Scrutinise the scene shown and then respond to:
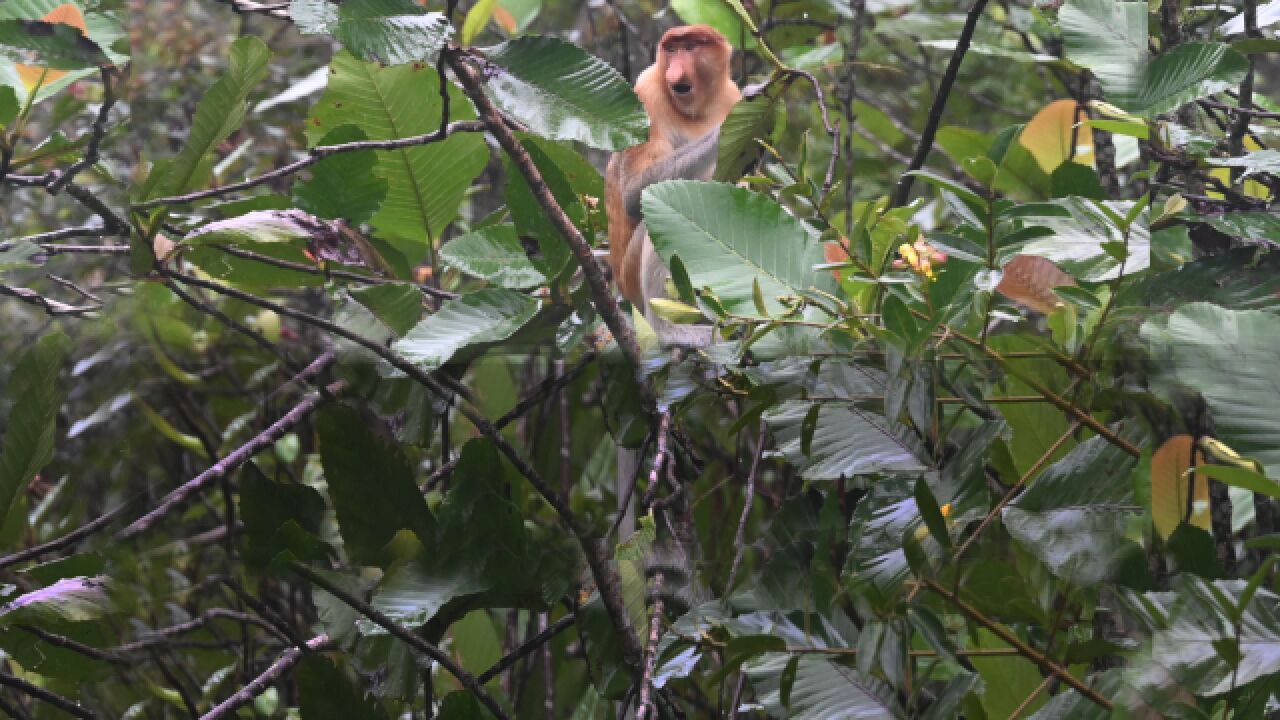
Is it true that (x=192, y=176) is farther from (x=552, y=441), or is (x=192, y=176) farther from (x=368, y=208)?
(x=552, y=441)

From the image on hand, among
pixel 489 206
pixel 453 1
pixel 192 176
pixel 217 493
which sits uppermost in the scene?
pixel 453 1

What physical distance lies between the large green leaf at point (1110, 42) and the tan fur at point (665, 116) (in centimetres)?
32

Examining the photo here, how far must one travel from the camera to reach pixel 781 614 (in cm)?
57

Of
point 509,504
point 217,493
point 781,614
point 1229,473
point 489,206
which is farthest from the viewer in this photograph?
point 489,206

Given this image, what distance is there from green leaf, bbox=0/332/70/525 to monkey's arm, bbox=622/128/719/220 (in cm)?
43

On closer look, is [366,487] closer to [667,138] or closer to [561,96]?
[561,96]

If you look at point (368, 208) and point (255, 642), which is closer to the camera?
point (368, 208)

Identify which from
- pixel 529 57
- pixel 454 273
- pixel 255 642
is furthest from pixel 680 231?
pixel 255 642

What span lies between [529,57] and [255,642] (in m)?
0.52

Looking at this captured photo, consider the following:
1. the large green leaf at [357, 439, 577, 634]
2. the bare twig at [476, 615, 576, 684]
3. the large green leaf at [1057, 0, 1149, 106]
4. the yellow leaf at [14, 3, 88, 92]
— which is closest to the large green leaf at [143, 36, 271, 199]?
the yellow leaf at [14, 3, 88, 92]

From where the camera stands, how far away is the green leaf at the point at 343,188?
0.74m

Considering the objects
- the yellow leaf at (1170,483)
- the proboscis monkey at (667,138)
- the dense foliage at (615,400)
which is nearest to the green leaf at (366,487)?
the dense foliage at (615,400)

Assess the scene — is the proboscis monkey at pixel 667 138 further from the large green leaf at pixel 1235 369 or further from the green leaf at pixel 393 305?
the large green leaf at pixel 1235 369

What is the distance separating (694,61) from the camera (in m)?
1.03
